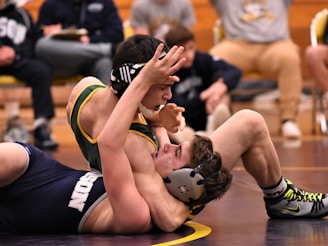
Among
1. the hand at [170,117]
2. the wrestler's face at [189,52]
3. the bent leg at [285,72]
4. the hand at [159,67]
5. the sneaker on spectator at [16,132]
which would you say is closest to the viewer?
the hand at [159,67]

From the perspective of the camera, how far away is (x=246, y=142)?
3465mm

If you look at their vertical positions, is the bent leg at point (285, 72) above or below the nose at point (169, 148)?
below

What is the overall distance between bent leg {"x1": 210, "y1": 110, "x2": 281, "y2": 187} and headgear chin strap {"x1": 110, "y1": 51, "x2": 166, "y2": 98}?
44 cm

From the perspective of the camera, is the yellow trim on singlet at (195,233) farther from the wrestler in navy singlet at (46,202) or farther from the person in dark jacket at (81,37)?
the person in dark jacket at (81,37)

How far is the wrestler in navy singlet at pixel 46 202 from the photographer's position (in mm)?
3309

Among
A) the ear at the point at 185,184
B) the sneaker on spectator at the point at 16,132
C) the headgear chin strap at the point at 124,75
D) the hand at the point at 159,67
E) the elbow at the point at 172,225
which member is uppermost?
the hand at the point at 159,67

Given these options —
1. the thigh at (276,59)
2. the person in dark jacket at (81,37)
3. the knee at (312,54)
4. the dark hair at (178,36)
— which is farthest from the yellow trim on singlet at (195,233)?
the thigh at (276,59)

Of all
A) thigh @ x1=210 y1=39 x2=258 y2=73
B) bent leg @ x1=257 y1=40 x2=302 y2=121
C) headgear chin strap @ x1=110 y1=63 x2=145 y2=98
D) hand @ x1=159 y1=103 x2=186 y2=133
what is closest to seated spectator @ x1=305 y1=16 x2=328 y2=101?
bent leg @ x1=257 y1=40 x2=302 y2=121

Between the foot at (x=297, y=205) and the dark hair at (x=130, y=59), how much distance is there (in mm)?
798

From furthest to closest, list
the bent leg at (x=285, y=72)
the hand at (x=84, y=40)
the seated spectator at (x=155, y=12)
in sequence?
1. the seated spectator at (x=155, y=12)
2. the bent leg at (x=285, y=72)
3. the hand at (x=84, y=40)

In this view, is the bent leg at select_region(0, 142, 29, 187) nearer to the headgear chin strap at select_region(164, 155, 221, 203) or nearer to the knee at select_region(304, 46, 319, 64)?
the headgear chin strap at select_region(164, 155, 221, 203)

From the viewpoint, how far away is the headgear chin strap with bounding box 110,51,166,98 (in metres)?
3.19

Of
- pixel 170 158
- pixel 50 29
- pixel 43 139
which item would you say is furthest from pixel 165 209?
pixel 50 29

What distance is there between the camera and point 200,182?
127 inches
